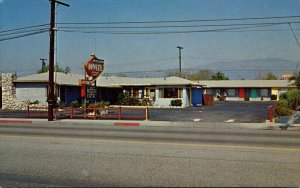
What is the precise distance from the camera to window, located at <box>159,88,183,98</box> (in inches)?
1596

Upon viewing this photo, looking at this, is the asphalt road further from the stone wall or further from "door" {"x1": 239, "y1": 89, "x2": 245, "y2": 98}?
"door" {"x1": 239, "y1": 89, "x2": 245, "y2": 98}

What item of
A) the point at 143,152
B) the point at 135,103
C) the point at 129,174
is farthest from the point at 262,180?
the point at 135,103

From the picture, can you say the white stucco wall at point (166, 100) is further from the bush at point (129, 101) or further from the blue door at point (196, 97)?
the bush at point (129, 101)

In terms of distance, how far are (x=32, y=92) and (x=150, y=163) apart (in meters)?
32.8

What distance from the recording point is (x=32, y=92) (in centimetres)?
3866

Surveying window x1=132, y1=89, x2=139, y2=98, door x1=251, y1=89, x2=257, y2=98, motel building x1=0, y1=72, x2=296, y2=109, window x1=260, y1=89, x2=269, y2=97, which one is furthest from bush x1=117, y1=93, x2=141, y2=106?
window x1=260, y1=89, x2=269, y2=97

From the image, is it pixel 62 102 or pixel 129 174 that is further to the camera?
pixel 62 102

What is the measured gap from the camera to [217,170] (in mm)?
7660

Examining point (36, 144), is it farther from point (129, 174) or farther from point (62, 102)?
point (62, 102)

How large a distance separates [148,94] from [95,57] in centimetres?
1702

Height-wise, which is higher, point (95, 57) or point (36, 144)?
point (95, 57)

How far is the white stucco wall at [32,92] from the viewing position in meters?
38.3

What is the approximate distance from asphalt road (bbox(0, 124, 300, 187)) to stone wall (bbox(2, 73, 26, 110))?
27911 mm

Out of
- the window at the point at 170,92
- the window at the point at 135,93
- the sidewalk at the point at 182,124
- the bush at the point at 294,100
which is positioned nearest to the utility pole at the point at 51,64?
the sidewalk at the point at 182,124
